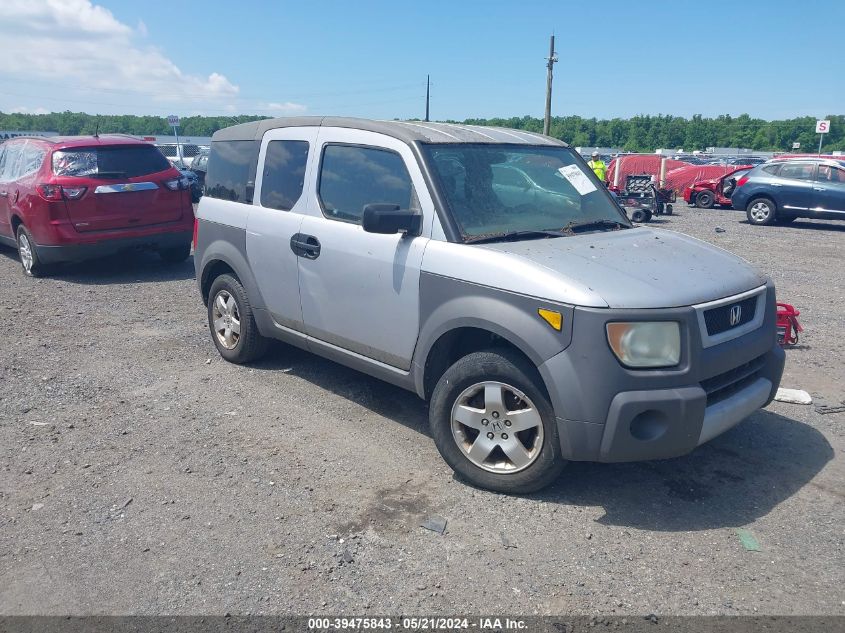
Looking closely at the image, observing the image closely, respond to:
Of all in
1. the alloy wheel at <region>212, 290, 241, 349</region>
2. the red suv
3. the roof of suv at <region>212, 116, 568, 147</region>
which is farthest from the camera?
the red suv

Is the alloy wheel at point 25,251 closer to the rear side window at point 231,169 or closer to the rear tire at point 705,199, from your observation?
the rear side window at point 231,169

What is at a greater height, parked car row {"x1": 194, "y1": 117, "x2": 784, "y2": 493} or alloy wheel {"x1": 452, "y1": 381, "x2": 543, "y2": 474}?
parked car row {"x1": 194, "y1": 117, "x2": 784, "y2": 493}

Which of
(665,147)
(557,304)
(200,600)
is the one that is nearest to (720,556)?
(557,304)

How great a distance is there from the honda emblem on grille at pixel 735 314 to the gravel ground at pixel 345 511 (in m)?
0.95

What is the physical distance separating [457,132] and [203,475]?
2726 millimetres

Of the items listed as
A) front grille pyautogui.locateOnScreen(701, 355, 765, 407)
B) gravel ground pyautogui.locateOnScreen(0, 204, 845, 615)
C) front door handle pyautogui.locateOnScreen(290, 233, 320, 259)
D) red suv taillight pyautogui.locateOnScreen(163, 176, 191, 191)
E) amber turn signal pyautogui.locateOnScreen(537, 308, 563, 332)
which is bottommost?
gravel ground pyautogui.locateOnScreen(0, 204, 845, 615)

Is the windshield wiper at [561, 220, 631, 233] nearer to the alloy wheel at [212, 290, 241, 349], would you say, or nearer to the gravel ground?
the gravel ground

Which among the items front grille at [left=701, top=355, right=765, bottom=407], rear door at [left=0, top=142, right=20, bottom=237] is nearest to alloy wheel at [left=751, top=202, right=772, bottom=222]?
front grille at [left=701, top=355, right=765, bottom=407]

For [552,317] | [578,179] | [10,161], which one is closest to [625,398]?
[552,317]

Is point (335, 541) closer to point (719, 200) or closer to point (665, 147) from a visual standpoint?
point (719, 200)

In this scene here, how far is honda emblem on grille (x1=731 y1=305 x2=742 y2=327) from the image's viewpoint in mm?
3881

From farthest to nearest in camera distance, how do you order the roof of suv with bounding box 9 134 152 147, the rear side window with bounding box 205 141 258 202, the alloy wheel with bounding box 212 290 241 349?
Result: the roof of suv with bounding box 9 134 152 147
the alloy wheel with bounding box 212 290 241 349
the rear side window with bounding box 205 141 258 202

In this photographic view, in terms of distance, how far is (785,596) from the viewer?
10.2 ft

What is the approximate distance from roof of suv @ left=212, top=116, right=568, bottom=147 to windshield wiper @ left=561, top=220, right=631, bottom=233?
76cm
